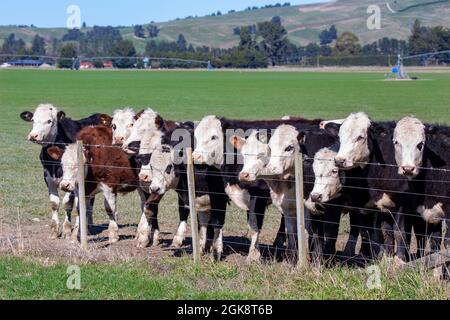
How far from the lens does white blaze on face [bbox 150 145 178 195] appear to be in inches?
447

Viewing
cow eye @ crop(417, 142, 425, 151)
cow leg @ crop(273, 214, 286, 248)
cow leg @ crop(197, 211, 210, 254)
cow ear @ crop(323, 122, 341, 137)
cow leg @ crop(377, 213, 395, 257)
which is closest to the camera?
cow eye @ crop(417, 142, 425, 151)

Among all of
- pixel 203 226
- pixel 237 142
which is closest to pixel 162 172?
pixel 203 226

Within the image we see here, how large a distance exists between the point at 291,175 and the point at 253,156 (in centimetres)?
55

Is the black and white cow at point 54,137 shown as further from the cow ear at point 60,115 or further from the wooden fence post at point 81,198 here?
the wooden fence post at point 81,198

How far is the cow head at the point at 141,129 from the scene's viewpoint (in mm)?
12250

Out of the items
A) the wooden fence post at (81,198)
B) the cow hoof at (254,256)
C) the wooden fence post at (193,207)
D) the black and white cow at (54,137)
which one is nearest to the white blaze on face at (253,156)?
the wooden fence post at (193,207)

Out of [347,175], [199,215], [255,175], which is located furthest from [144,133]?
[347,175]

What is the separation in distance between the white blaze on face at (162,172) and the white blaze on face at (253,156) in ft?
4.12

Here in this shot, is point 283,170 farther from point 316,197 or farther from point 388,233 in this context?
point 388,233

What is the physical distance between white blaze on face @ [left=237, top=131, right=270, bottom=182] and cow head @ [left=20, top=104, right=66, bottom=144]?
4.29 meters

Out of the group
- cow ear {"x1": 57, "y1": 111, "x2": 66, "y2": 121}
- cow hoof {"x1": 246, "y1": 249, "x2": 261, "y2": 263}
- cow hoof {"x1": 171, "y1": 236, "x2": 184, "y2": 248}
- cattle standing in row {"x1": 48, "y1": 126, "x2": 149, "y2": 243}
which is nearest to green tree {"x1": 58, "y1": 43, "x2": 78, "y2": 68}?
cow ear {"x1": 57, "y1": 111, "x2": 66, "y2": 121}

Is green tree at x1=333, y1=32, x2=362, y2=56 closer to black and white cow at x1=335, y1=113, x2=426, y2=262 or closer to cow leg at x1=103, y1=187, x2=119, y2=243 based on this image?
cow leg at x1=103, y1=187, x2=119, y2=243

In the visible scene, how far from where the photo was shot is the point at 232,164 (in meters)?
11.3
